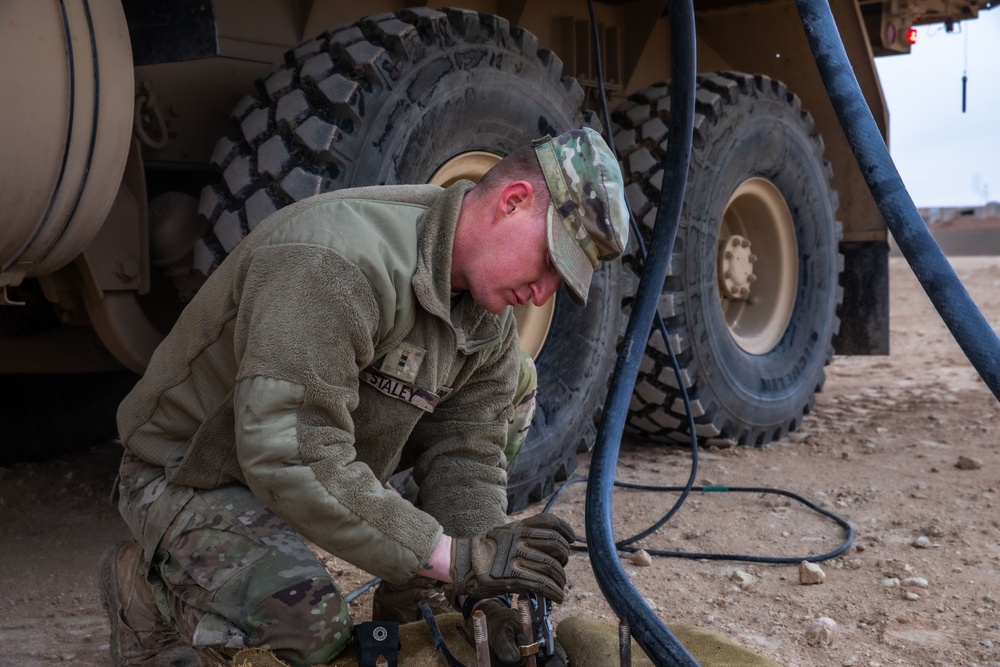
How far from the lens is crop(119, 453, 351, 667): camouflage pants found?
198 cm

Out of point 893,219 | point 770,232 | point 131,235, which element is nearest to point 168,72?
point 131,235

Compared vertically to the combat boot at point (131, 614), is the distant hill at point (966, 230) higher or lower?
lower

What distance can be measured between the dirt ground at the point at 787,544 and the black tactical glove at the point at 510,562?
0.69 m

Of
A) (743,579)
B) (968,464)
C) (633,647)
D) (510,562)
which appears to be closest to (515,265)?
(510,562)

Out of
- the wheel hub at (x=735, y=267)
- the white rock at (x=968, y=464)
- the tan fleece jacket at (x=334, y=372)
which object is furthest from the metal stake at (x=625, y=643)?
the wheel hub at (x=735, y=267)

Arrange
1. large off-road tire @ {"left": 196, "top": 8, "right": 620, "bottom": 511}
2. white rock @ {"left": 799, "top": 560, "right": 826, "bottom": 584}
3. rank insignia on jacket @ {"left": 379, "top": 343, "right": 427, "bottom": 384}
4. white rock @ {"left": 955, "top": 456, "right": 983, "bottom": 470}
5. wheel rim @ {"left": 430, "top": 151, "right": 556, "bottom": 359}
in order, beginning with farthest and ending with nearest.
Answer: white rock @ {"left": 955, "top": 456, "right": 983, "bottom": 470}, wheel rim @ {"left": 430, "top": 151, "right": 556, "bottom": 359}, white rock @ {"left": 799, "top": 560, "right": 826, "bottom": 584}, large off-road tire @ {"left": 196, "top": 8, "right": 620, "bottom": 511}, rank insignia on jacket @ {"left": 379, "top": 343, "right": 427, "bottom": 384}

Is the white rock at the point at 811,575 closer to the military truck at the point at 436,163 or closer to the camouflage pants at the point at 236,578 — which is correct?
the military truck at the point at 436,163

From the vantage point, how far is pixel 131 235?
274 cm

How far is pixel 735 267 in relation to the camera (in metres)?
4.51

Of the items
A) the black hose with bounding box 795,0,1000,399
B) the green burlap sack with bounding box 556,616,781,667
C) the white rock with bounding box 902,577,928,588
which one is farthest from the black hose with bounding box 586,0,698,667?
the white rock with bounding box 902,577,928,588

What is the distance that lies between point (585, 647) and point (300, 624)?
21.7 inches

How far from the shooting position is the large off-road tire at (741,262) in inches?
159

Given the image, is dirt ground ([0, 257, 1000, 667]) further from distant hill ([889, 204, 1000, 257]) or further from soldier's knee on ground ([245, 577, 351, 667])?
distant hill ([889, 204, 1000, 257])

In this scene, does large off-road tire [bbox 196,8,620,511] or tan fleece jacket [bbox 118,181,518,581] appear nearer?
tan fleece jacket [bbox 118,181,518,581]
